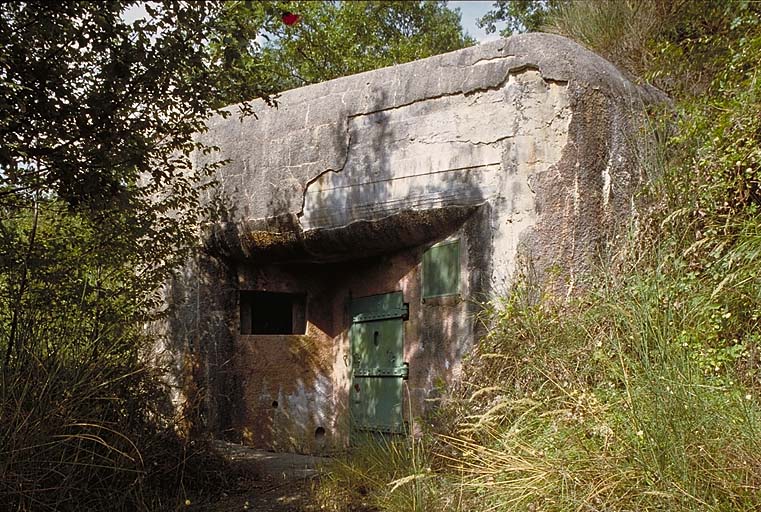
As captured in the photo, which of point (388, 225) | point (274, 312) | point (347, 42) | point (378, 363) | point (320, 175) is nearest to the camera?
point (388, 225)

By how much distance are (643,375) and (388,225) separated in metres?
2.84

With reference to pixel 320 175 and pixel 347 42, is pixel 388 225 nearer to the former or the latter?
pixel 320 175

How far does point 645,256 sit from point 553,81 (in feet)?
4.28

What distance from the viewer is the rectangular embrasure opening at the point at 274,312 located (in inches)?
273

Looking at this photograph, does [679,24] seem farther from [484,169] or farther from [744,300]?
[744,300]

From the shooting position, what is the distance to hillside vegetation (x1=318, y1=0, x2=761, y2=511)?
2836 mm

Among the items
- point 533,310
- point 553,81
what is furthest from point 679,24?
point 533,310

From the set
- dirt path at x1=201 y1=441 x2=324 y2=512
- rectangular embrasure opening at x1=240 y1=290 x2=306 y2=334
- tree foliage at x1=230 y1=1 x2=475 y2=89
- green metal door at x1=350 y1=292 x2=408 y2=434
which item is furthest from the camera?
tree foliage at x1=230 y1=1 x2=475 y2=89

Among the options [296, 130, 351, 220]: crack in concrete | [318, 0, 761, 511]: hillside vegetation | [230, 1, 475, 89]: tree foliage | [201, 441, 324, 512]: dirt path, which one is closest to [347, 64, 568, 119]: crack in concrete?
[296, 130, 351, 220]: crack in concrete

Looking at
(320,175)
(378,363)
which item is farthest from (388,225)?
(378,363)

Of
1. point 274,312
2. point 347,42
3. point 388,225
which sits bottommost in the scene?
point 274,312

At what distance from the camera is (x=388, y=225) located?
5621mm

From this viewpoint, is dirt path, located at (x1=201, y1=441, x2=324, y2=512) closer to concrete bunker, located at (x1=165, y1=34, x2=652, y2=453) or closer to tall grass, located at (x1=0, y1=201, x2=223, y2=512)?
tall grass, located at (x1=0, y1=201, x2=223, y2=512)

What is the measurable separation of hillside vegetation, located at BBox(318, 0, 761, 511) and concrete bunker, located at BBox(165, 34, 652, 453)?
1.20 feet
